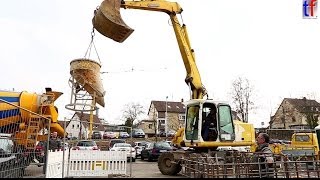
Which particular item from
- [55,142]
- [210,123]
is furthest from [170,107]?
[55,142]

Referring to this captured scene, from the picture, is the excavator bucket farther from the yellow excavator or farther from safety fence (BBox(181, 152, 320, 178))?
safety fence (BBox(181, 152, 320, 178))

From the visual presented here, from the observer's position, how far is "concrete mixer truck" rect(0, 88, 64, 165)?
7.55 m

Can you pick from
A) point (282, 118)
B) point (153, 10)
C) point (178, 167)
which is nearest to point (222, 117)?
point (178, 167)

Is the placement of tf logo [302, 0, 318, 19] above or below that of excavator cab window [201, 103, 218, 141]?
above

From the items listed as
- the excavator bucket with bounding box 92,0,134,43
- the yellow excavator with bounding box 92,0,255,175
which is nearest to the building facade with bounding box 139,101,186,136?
the yellow excavator with bounding box 92,0,255,175

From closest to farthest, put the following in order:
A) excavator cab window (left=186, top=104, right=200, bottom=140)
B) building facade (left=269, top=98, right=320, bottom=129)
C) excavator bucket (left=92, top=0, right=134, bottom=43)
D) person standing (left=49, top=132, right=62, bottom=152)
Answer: person standing (left=49, top=132, right=62, bottom=152)
excavator bucket (left=92, top=0, right=134, bottom=43)
excavator cab window (left=186, top=104, right=200, bottom=140)
building facade (left=269, top=98, right=320, bottom=129)

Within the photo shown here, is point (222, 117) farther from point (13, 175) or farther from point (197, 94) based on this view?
point (13, 175)

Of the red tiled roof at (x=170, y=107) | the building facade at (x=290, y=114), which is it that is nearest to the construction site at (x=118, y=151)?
the building facade at (x=290, y=114)

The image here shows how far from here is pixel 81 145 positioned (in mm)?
18922

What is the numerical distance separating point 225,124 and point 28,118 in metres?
7.79

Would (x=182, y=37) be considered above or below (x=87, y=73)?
above

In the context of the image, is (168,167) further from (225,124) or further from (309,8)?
(309,8)

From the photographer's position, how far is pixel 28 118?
9.29 metres

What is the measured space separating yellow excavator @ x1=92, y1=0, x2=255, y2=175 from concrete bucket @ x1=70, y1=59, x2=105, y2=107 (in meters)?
1.97
